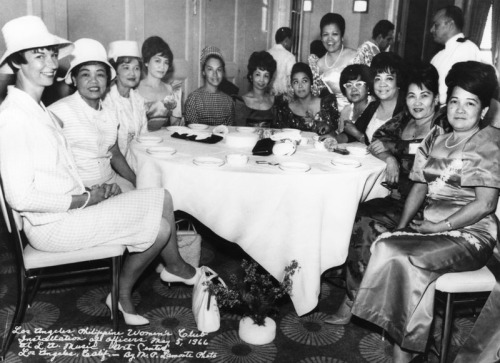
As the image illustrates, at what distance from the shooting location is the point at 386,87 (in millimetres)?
3043

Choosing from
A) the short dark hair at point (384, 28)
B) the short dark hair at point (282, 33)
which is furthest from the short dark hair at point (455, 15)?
the short dark hair at point (282, 33)

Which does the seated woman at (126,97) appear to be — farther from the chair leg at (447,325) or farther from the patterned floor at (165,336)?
the chair leg at (447,325)

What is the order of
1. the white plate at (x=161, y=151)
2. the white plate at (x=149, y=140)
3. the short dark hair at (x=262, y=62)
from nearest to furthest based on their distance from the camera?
the white plate at (x=161, y=151)
the white plate at (x=149, y=140)
the short dark hair at (x=262, y=62)

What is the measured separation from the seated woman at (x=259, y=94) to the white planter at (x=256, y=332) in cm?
228

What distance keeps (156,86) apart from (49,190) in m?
2.01

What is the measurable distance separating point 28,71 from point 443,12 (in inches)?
160

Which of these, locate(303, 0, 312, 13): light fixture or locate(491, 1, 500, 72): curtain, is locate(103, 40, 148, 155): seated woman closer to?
locate(491, 1, 500, 72): curtain

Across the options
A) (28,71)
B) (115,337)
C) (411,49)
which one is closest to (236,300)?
(115,337)

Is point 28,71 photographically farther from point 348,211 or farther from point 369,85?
point 369,85

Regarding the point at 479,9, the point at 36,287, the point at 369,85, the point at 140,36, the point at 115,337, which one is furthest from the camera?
the point at 479,9

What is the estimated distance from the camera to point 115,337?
2.26m

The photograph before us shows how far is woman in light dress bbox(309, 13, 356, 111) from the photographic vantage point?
477 centimetres

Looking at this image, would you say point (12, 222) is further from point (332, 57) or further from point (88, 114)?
point (332, 57)

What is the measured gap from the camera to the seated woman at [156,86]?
377 cm
